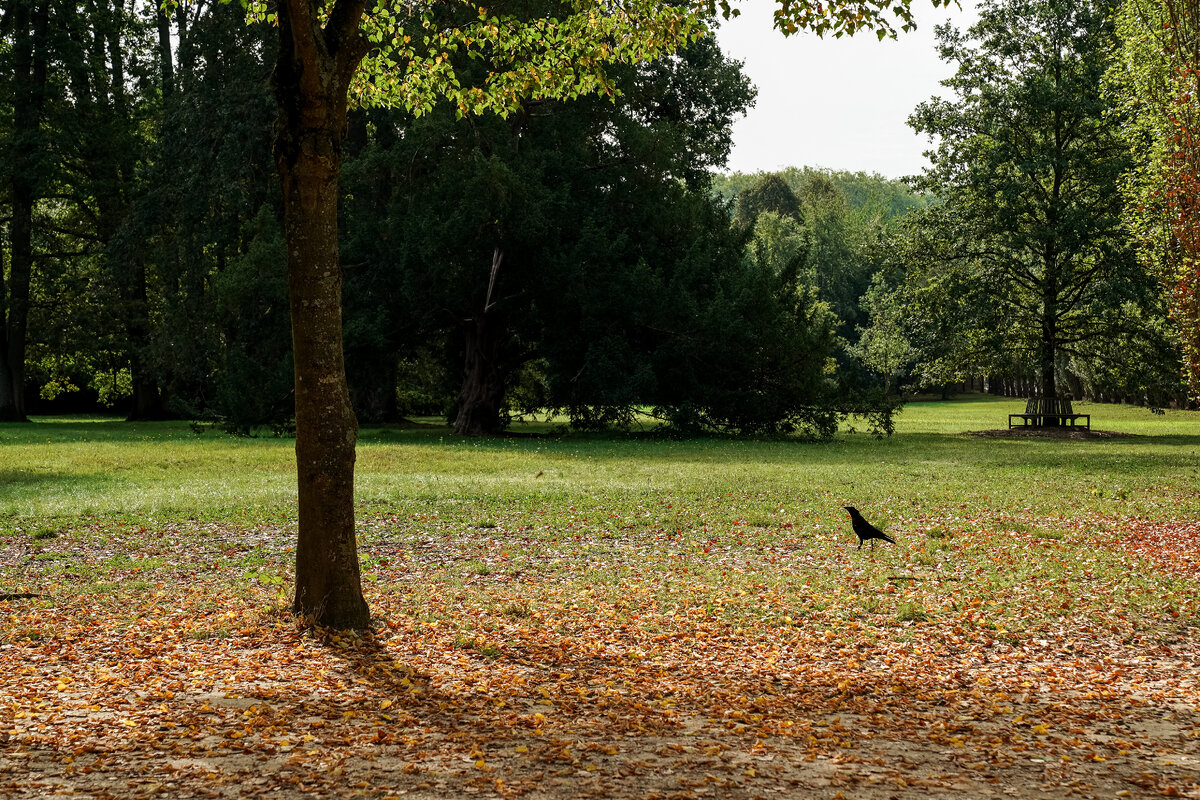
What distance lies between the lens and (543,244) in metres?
29.4

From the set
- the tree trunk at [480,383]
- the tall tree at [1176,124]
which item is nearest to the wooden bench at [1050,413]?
the tall tree at [1176,124]

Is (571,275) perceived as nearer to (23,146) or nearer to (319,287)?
(319,287)

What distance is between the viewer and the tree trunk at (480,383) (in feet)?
104

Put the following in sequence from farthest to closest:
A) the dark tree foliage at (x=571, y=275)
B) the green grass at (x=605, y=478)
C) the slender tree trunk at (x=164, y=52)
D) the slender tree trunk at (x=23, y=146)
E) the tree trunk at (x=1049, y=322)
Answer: the slender tree trunk at (x=164, y=52) → the slender tree trunk at (x=23, y=146) → the tree trunk at (x=1049, y=322) → the dark tree foliage at (x=571, y=275) → the green grass at (x=605, y=478)

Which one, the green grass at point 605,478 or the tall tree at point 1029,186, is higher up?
the tall tree at point 1029,186

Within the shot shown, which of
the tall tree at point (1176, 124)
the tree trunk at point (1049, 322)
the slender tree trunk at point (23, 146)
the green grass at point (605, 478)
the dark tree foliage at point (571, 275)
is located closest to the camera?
the green grass at point (605, 478)

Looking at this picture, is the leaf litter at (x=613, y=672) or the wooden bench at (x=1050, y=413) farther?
the wooden bench at (x=1050, y=413)

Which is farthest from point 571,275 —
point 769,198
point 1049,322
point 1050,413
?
point 769,198

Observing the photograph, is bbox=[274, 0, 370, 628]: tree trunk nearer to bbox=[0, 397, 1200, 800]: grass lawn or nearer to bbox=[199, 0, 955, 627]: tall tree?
bbox=[199, 0, 955, 627]: tall tree

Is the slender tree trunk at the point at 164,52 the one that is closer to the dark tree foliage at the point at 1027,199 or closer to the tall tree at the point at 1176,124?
the dark tree foliage at the point at 1027,199

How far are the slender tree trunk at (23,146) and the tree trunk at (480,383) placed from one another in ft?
59.1

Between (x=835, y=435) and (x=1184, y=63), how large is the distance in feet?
60.0

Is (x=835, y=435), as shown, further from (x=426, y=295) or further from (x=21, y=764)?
(x=21, y=764)

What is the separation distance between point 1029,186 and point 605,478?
75.4 feet
